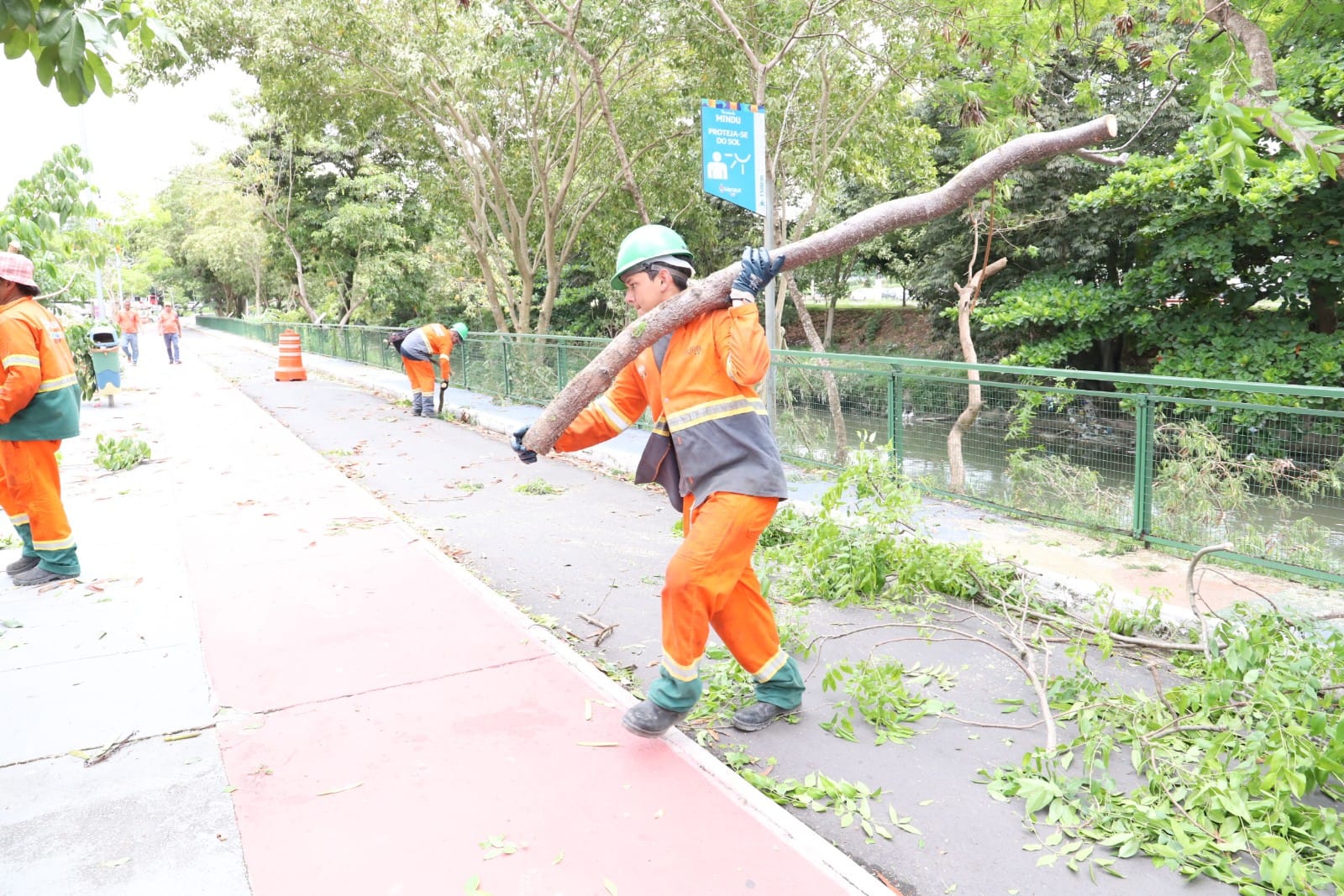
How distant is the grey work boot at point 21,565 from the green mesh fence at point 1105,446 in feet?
17.6

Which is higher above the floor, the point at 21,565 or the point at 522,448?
the point at 522,448

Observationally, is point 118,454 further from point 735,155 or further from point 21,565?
point 735,155

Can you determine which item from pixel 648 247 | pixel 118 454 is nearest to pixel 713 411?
pixel 648 247

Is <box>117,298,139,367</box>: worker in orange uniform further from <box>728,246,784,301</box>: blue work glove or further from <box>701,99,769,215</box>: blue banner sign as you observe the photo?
<box>728,246,784,301</box>: blue work glove

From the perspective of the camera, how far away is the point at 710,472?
11.8 feet

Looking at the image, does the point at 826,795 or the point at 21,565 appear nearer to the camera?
the point at 826,795

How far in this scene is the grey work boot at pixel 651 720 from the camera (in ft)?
11.9

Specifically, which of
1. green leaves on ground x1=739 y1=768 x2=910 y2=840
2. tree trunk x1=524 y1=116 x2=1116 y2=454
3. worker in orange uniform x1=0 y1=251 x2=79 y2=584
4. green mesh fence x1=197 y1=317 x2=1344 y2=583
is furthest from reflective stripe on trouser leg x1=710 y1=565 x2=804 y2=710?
worker in orange uniform x1=0 y1=251 x2=79 y2=584

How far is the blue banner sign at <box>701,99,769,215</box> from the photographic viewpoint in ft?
24.2

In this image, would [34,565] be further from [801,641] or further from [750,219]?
[750,219]

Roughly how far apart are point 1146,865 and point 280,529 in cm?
635

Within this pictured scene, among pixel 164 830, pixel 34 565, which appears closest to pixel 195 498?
pixel 34 565

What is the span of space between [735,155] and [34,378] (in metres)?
5.12

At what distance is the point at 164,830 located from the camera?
3086 mm
